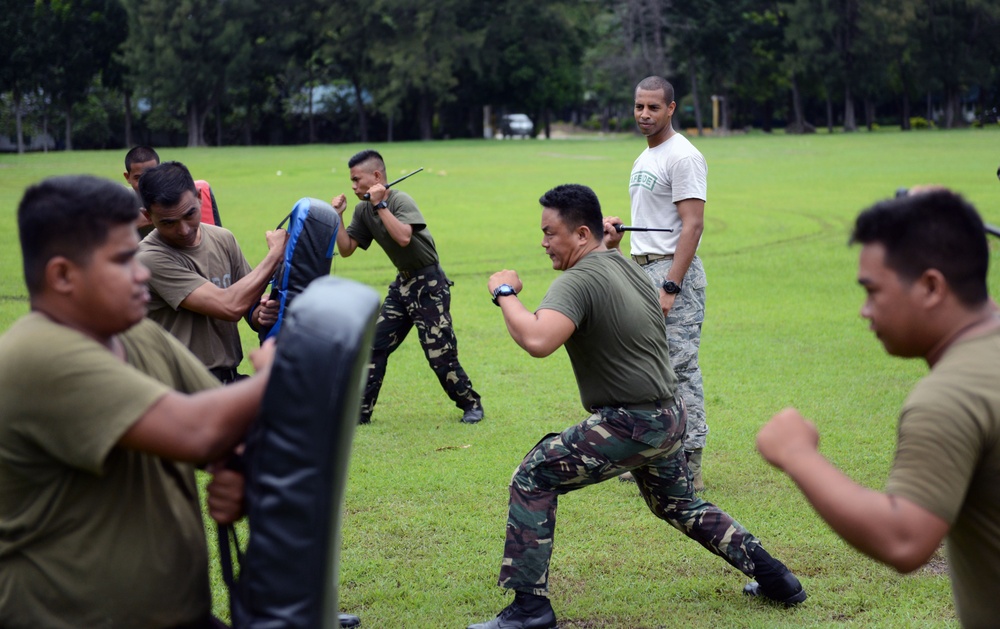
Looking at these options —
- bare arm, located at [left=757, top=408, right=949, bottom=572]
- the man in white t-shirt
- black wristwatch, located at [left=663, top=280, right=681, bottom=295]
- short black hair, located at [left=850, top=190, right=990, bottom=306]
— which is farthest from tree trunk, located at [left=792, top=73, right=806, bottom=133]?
bare arm, located at [left=757, top=408, right=949, bottom=572]

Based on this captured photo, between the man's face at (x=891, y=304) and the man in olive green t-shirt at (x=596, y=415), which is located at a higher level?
the man's face at (x=891, y=304)

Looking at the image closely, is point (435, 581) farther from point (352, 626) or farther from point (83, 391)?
point (83, 391)

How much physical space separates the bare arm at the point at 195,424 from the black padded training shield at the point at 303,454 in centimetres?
6

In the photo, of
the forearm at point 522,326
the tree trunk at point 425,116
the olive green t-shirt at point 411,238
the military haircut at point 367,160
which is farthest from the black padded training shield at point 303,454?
the tree trunk at point 425,116

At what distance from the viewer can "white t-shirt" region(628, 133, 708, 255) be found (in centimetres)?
697

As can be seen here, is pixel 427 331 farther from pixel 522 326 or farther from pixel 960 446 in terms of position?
pixel 960 446

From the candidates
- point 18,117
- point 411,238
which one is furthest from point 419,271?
point 18,117

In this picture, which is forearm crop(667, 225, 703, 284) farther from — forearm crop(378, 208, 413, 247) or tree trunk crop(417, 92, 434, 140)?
tree trunk crop(417, 92, 434, 140)

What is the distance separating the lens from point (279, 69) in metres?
69.0

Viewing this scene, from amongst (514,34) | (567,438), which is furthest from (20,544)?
(514,34)

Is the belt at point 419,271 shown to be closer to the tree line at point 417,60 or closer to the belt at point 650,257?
the belt at point 650,257

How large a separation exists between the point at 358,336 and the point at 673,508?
10.6 feet

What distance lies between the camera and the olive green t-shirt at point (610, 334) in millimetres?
4945

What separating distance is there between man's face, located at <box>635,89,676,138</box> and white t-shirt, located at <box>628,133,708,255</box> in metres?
0.12
